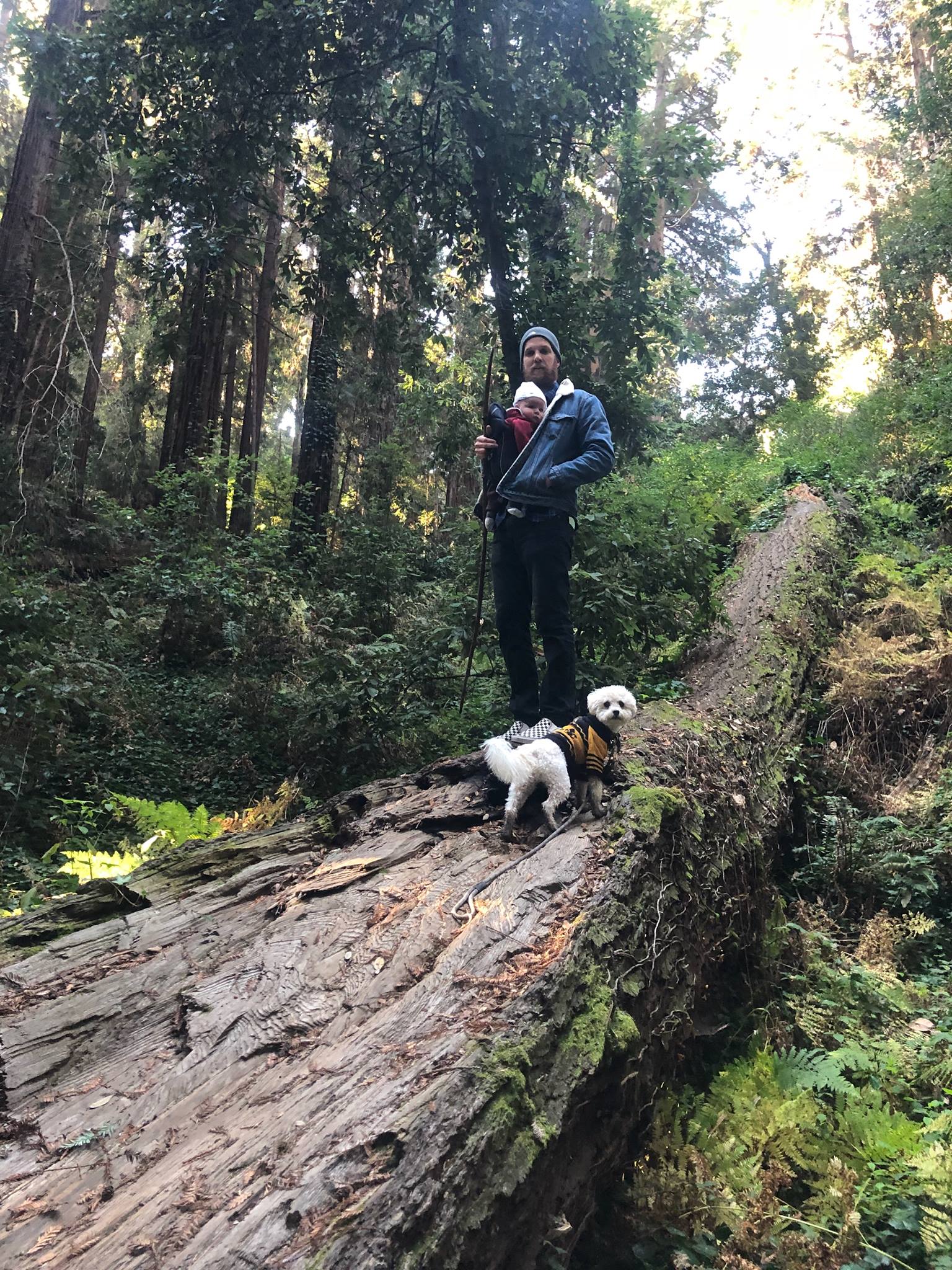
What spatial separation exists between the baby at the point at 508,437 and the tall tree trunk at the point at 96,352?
4.07 m

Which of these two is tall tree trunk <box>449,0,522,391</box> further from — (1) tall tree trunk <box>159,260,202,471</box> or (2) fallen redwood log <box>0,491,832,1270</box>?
(1) tall tree trunk <box>159,260,202,471</box>

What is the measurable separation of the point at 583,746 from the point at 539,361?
2.54 meters

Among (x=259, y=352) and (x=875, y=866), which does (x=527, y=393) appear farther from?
(x=259, y=352)

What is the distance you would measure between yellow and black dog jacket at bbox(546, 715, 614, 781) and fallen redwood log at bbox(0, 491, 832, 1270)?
0.23m

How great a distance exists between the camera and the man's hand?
457 centimetres

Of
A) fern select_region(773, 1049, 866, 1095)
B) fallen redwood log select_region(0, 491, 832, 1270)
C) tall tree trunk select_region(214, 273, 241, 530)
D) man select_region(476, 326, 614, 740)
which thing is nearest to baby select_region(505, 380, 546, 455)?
man select_region(476, 326, 614, 740)

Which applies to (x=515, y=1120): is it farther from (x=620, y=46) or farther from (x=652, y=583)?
(x=620, y=46)

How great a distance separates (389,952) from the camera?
268cm

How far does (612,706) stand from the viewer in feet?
12.8

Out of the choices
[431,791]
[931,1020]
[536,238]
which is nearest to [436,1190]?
[431,791]

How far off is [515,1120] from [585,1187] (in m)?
0.53

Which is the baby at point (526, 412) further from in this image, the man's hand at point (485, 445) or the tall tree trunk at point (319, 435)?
the tall tree trunk at point (319, 435)

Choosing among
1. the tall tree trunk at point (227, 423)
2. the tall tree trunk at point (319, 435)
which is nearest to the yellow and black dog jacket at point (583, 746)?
the tall tree trunk at point (227, 423)

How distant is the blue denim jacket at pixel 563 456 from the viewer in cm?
418
